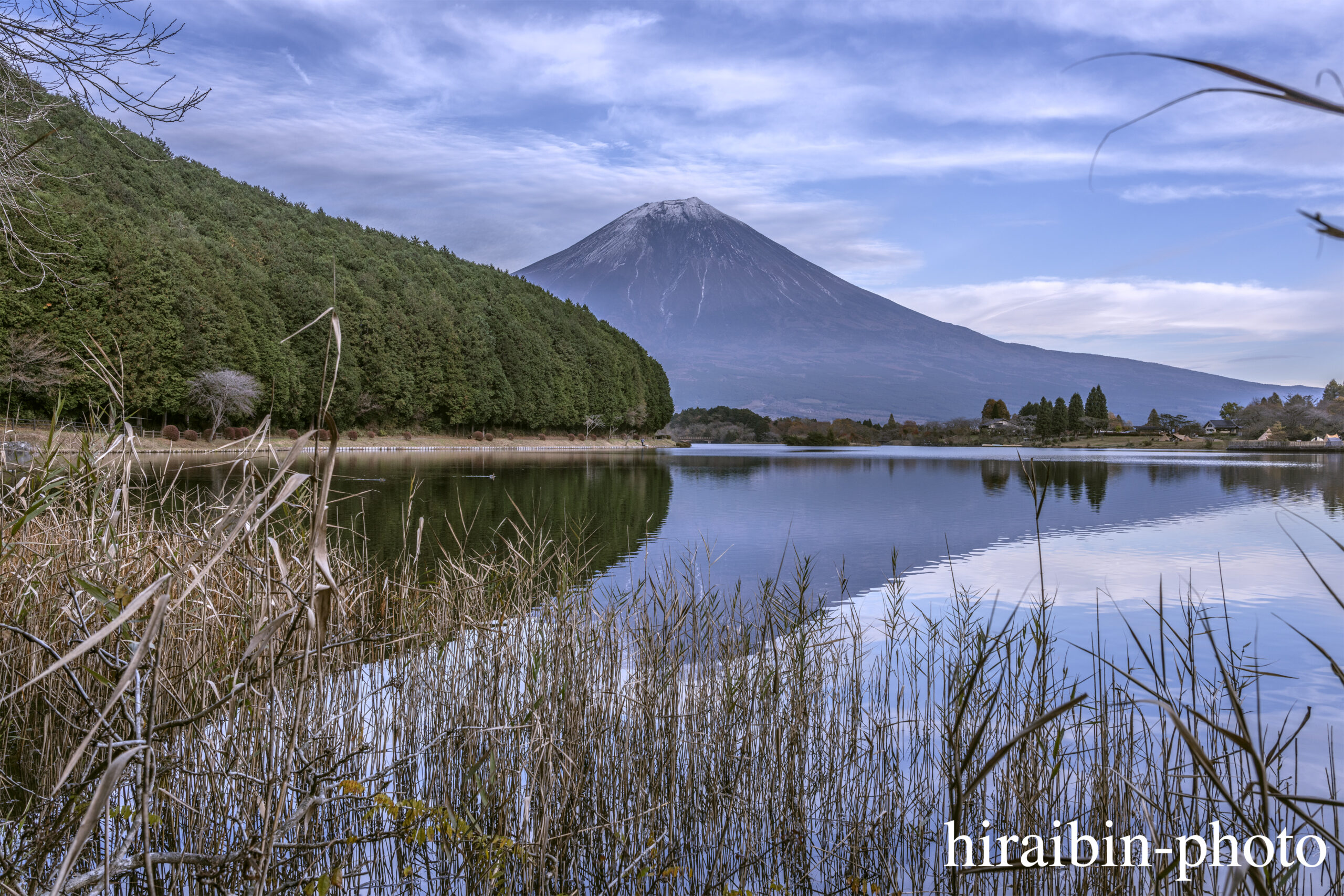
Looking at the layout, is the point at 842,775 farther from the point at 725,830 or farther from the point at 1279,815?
the point at 1279,815

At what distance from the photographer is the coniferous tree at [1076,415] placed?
80.7 m

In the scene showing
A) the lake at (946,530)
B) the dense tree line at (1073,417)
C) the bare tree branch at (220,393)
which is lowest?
the lake at (946,530)

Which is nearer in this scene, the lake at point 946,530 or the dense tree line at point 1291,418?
the lake at point 946,530

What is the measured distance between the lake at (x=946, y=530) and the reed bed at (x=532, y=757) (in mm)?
654

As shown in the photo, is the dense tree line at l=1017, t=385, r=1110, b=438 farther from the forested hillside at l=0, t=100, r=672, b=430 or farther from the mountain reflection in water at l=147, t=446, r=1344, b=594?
the forested hillside at l=0, t=100, r=672, b=430

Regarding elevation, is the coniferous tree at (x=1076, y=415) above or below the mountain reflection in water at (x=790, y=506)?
above

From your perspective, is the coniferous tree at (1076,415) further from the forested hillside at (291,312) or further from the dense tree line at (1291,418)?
the forested hillside at (291,312)

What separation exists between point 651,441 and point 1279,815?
92346 millimetres

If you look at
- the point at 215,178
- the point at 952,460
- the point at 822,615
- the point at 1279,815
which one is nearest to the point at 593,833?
the point at 822,615

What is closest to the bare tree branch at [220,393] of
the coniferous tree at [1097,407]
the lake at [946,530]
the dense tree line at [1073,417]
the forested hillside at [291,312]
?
the forested hillside at [291,312]

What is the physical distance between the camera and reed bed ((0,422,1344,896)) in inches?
100.0

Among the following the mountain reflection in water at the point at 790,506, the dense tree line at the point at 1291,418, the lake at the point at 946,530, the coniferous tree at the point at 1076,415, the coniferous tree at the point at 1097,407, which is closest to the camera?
the lake at the point at 946,530

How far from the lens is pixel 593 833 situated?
3.51 meters

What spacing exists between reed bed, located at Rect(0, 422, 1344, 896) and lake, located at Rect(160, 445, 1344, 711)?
0.65 meters
